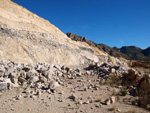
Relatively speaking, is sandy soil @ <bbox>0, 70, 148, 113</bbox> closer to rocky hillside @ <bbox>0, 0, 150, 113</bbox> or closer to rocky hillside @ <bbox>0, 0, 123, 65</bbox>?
rocky hillside @ <bbox>0, 0, 150, 113</bbox>

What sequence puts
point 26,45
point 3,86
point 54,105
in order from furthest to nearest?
point 26,45 < point 3,86 < point 54,105

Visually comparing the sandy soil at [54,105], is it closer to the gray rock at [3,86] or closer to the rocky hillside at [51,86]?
the rocky hillside at [51,86]

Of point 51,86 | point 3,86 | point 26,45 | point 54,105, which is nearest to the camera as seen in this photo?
point 54,105

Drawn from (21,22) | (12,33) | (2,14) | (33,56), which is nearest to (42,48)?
(33,56)

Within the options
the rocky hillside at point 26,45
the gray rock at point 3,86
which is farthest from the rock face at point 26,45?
the gray rock at point 3,86

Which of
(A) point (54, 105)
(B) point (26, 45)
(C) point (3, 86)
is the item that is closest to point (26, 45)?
(B) point (26, 45)

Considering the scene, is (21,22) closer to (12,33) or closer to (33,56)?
(12,33)

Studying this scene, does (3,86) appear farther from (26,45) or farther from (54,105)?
(26,45)

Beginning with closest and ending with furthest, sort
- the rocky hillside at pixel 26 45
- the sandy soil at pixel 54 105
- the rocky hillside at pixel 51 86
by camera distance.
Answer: the sandy soil at pixel 54 105 → the rocky hillside at pixel 51 86 → the rocky hillside at pixel 26 45

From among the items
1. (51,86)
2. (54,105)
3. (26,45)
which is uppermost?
(26,45)

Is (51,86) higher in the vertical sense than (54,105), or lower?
higher

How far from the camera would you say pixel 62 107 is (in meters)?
3.52

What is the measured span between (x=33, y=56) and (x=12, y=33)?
3.06 meters

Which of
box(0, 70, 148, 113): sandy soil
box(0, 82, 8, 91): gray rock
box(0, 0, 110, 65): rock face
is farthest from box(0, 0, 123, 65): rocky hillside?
box(0, 70, 148, 113): sandy soil
